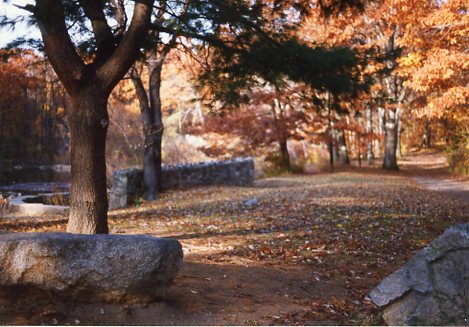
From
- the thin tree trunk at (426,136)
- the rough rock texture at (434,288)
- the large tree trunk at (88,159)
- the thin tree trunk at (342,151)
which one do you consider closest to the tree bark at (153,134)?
the large tree trunk at (88,159)

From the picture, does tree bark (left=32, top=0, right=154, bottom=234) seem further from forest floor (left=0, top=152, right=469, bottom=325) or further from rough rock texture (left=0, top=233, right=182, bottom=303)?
rough rock texture (left=0, top=233, right=182, bottom=303)

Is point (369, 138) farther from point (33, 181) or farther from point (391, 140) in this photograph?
point (33, 181)

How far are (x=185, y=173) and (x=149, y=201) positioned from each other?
2602mm

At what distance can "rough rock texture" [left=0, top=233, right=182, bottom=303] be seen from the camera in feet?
13.6

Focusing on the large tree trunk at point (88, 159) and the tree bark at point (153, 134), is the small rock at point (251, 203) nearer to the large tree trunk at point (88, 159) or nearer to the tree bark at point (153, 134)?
the tree bark at point (153, 134)

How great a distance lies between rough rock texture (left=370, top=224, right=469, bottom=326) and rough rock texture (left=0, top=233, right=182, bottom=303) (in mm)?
2060

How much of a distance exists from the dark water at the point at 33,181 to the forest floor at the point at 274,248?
26.9 ft

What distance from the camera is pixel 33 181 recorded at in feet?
81.9

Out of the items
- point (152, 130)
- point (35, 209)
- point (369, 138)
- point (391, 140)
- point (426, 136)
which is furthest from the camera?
point (426, 136)

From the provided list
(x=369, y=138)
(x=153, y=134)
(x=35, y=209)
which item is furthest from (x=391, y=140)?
(x=35, y=209)

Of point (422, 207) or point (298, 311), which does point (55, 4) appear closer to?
point (298, 311)

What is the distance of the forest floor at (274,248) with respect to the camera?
4582 mm

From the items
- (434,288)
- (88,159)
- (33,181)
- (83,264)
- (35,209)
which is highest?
(88,159)

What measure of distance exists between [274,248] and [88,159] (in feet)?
10.5
